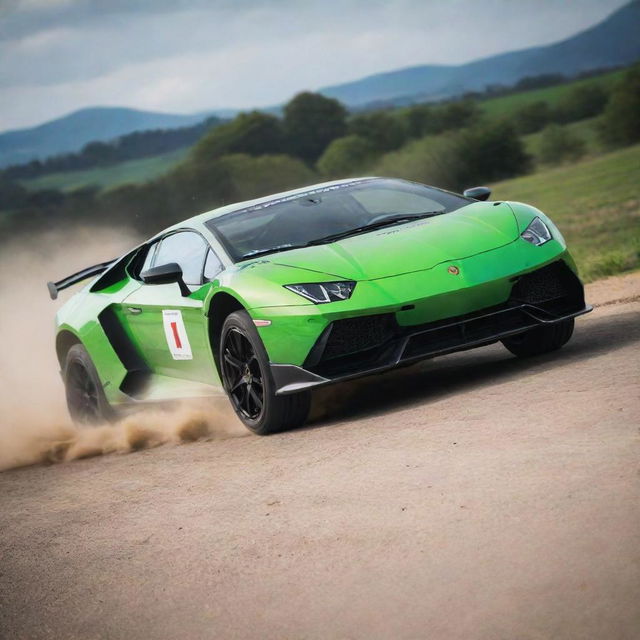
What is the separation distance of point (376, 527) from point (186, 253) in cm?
405

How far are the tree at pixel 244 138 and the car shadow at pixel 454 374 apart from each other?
78.5 metres

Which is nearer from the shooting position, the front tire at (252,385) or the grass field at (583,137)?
the front tire at (252,385)

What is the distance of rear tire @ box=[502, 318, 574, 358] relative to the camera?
7906mm

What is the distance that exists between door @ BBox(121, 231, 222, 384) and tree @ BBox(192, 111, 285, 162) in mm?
78272

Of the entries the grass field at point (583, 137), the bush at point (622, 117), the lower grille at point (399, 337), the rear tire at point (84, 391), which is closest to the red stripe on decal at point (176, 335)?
the rear tire at point (84, 391)

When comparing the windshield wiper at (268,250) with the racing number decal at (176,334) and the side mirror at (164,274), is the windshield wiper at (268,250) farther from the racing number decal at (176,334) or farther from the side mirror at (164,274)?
the racing number decal at (176,334)

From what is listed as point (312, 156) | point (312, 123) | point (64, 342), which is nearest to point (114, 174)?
point (312, 123)

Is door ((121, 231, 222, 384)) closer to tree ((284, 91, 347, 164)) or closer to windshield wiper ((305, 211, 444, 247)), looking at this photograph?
windshield wiper ((305, 211, 444, 247))

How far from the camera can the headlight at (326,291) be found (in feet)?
22.7

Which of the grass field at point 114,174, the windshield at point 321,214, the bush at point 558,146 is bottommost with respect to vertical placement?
the bush at point 558,146

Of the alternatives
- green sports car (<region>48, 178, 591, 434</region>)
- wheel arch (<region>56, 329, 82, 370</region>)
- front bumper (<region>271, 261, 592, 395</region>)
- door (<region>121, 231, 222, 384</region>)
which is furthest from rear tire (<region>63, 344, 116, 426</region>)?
front bumper (<region>271, 261, 592, 395</region>)

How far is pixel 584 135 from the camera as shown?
2552 inches

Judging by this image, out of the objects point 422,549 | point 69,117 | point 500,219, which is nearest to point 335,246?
point 500,219

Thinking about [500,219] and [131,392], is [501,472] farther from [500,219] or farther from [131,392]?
Answer: [131,392]
